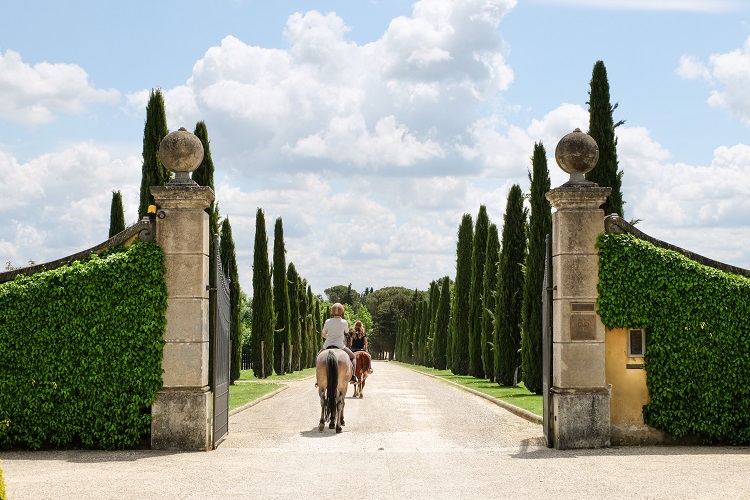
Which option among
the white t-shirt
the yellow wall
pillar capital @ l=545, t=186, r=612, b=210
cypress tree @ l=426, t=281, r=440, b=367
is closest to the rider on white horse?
the white t-shirt

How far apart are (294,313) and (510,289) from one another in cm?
2352

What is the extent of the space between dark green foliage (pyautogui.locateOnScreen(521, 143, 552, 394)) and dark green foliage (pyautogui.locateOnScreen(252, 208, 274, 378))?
17.9 metres

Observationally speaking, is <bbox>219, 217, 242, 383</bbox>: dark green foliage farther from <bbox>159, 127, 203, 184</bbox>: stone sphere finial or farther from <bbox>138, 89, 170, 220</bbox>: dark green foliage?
<bbox>159, 127, 203, 184</bbox>: stone sphere finial

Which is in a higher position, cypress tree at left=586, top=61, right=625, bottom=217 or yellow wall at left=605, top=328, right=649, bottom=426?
cypress tree at left=586, top=61, right=625, bottom=217

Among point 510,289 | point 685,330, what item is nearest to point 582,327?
point 685,330

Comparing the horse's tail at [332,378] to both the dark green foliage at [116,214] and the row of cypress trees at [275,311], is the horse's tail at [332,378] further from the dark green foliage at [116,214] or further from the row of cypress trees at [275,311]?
the row of cypress trees at [275,311]

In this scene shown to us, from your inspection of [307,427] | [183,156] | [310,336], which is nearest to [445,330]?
[310,336]

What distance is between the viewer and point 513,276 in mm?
30578

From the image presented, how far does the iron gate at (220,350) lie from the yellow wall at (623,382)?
5.61 m

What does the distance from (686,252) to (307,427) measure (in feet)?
22.6

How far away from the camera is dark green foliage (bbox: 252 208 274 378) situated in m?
40.9

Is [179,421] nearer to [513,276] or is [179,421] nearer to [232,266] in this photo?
[513,276]

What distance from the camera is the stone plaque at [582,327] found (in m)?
12.1

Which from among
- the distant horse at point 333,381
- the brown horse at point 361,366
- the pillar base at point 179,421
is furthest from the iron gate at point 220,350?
the brown horse at point 361,366
